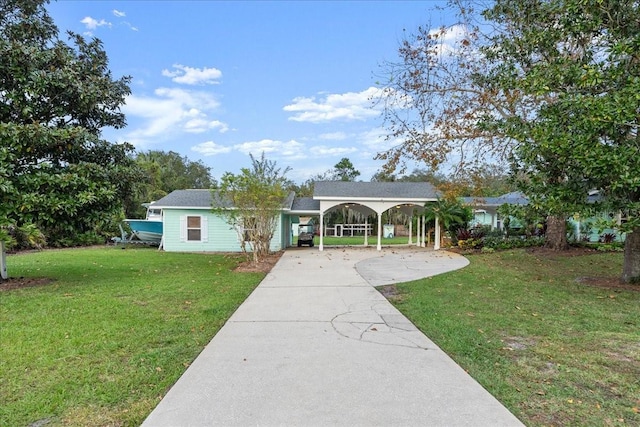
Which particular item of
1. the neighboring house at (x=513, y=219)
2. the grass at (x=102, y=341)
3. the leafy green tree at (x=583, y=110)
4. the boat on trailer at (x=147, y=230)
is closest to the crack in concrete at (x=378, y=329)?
the grass at (x=102, y=341)

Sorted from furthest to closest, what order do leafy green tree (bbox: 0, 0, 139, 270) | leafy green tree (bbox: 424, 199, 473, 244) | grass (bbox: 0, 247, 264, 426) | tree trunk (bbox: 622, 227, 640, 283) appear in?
leafy green tree (bbox: 424, 199, 473, 244)
tree trunk (bbox: 622, 227, 640, 283)
leafy green tree (bbox: 0, 0, 139, 270)
grass (bbox: 0, 247, 264, 426)

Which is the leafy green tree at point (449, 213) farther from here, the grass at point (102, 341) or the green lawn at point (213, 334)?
the grass at point (102, 341)

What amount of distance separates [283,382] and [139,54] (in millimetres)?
12338

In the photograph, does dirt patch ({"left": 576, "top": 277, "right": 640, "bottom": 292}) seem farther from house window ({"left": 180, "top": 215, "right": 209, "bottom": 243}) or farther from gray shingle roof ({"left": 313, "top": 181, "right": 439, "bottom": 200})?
A: house window ({"left": 180, "top": 215, "right": 209, "bottom": 243})

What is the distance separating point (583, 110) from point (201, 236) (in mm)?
15556

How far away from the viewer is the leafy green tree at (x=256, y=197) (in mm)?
11875

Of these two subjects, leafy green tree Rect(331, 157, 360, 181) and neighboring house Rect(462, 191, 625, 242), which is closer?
neighboring house Rect(462, 191, 625, 242)

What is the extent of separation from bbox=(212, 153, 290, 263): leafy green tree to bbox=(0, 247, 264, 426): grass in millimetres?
3163

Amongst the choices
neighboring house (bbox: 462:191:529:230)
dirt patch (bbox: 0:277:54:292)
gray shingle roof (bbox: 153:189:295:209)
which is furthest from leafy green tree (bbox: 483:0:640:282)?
dirt patch (bbox: 0:277:54:292)

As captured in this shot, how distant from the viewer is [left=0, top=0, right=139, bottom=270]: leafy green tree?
7285 mm

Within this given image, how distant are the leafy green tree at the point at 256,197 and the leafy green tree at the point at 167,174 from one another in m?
17.2

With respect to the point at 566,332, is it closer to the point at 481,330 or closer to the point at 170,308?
the point at 481,330

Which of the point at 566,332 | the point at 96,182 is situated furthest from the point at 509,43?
the point at 96,182

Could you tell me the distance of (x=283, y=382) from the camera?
3.33 meters
